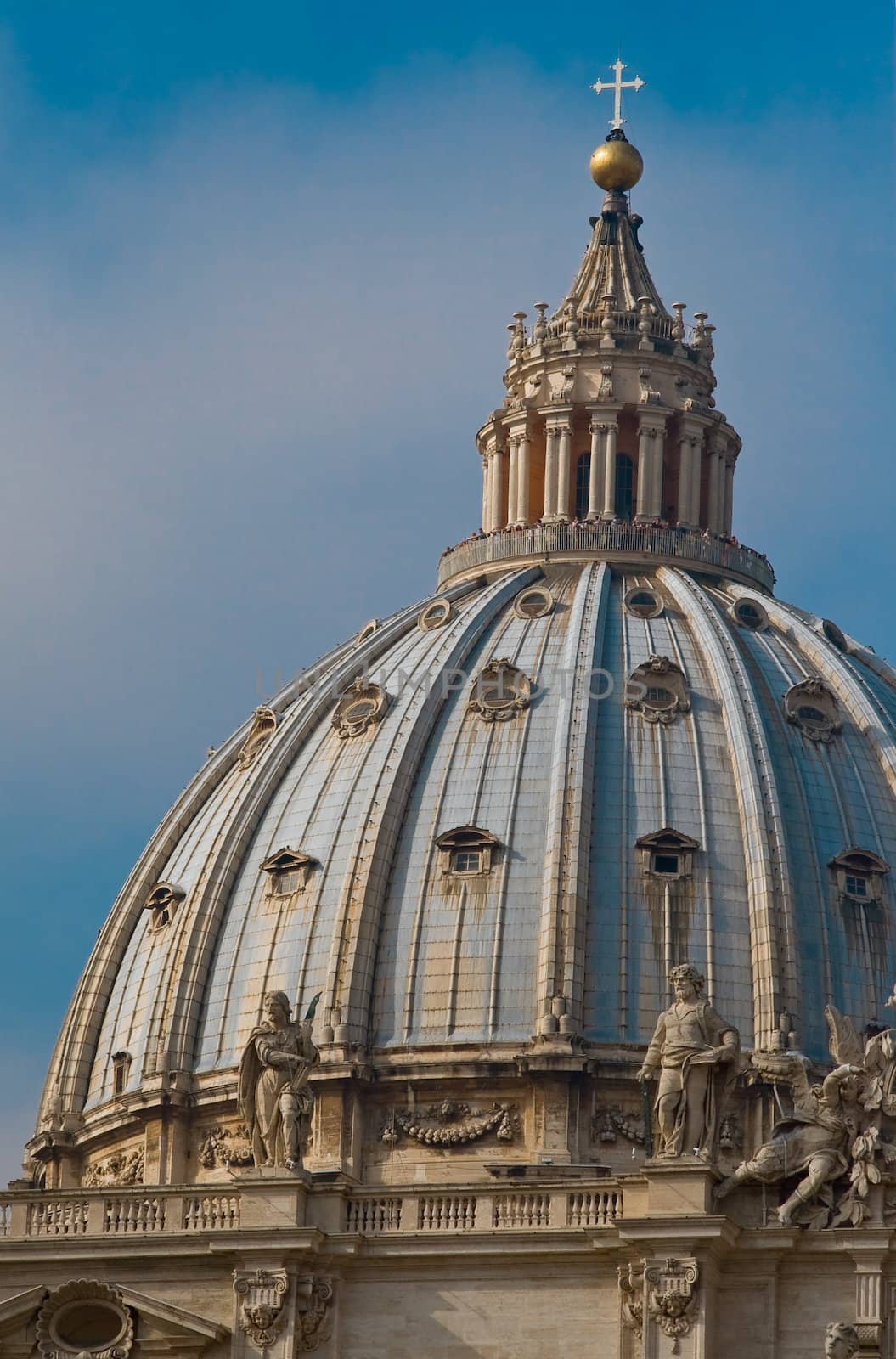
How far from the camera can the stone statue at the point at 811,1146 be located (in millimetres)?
80062

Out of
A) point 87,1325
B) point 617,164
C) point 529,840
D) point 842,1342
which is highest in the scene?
point 617,164

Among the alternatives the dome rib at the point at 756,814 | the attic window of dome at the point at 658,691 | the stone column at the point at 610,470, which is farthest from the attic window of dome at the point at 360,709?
the stone column at the point at 610,470

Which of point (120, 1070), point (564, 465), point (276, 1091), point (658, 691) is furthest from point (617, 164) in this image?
point (276, 1091)

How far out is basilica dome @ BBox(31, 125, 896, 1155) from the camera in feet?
379

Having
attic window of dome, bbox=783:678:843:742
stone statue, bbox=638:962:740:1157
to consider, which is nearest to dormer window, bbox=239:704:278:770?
attic window of dome, bbox=783:678:843:742

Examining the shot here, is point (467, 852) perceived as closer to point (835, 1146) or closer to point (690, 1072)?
point (690, 1072)

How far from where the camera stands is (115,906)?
5032 inches

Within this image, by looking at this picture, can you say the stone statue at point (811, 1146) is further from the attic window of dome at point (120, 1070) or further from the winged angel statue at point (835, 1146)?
the attic window of dome at point (120, 1070)

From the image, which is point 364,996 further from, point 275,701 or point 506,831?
point 275,701

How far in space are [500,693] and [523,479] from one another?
11.0 m

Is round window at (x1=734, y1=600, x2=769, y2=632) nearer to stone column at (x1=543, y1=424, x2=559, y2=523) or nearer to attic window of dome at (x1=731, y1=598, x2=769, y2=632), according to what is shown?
attic window of dome at (x1=731, y1=598, x2=769, y2=632)

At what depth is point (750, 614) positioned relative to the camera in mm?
127438

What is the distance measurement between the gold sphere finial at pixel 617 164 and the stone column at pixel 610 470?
A: 8.30 meters

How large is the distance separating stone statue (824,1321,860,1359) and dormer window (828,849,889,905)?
39.4m
